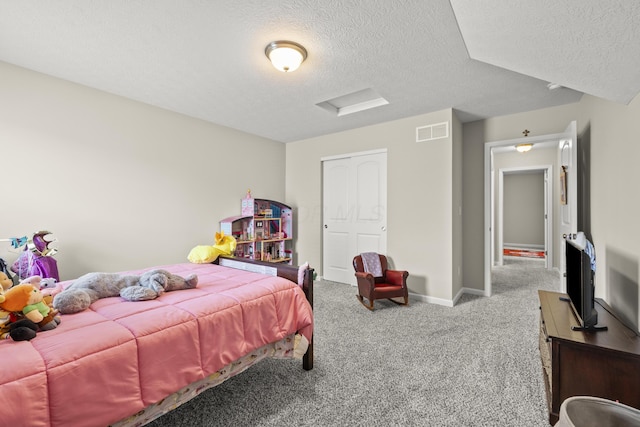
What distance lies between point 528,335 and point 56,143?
4.88 metres

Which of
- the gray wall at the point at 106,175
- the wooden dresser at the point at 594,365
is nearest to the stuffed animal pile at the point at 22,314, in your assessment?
the gray wall at the point at 106,175

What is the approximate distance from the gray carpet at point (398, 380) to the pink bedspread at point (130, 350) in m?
0.40

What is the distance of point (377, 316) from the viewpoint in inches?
129

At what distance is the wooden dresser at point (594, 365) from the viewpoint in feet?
4.82

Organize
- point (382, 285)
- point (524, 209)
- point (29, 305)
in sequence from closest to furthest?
point (29, 305)
point (382, 285)
point (524, 209)

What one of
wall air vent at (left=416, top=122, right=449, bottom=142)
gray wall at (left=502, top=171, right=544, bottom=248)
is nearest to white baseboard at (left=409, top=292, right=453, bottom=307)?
wall air vent at (left=416, top=122, right=449, bottom=142)

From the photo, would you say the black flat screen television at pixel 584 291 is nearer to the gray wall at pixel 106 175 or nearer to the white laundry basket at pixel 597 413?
the white laundry basket at pixel 597 413

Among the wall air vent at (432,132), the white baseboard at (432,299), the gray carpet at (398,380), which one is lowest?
the gray carpet at (398,380)

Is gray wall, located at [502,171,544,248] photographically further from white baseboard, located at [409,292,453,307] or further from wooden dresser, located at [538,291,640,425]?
wooden dresser, located at [538,291,640,425]

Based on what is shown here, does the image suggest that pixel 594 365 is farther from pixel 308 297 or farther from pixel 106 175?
pixel 106 175

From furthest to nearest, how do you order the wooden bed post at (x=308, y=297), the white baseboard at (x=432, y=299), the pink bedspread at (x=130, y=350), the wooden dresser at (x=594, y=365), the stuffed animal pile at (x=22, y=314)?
1. the white baseboard at (x=432, y=299)
2. the wooden bed post at (x=308, y=297)
3. the wooden dresser at (x=594, y=365)
4. the stuffed animal pile at (x=22, y=314)
5. the pink bedspread at (x=130, y=350)

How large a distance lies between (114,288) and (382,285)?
9.51 feet

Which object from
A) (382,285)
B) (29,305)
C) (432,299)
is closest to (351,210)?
(382,285)

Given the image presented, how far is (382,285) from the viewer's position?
373cm
